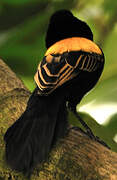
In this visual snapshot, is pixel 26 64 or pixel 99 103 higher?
pixel 26 64

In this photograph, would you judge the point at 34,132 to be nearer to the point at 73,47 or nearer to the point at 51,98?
the point at 51,98

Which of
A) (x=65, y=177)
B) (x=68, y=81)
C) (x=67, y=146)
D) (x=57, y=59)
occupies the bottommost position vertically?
(x=65, y=177)

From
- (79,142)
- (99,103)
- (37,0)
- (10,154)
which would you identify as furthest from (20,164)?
(37,0)

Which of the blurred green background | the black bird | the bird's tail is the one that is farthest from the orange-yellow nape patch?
the blurred green background

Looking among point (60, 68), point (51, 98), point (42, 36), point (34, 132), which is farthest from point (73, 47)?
point (42, 36)

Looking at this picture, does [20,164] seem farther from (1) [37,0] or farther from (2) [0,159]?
(1) [37,0]

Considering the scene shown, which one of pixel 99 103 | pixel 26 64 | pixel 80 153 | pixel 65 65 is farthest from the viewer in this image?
pixel 26 64

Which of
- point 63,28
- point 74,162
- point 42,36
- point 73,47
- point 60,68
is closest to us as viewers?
point 74,162
